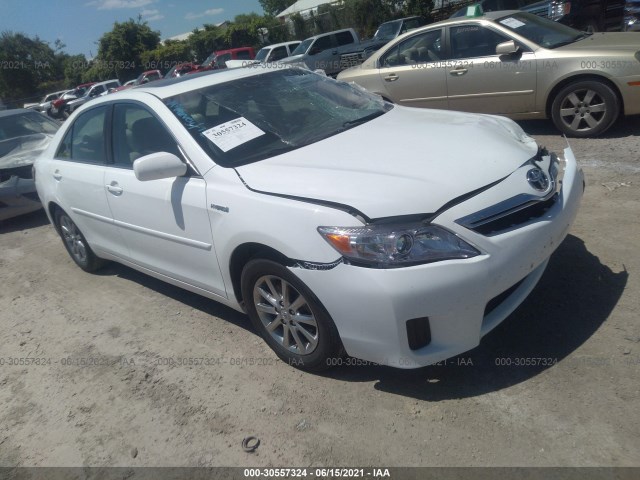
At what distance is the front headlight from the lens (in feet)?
8.15

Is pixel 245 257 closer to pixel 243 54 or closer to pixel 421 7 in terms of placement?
pixel 243 54

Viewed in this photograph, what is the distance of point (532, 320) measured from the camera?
3.19 m

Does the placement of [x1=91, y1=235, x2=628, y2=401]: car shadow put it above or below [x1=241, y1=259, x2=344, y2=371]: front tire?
below

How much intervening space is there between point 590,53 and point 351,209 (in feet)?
15.9

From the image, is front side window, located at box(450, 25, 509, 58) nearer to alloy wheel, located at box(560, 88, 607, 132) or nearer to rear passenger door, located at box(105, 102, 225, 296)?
alloy wheel, located at box(560, 88, 607, 132)

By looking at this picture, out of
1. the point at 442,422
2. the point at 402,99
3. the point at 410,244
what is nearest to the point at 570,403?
the point at 442,422

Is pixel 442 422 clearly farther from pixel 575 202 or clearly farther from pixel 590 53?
pixel 590 53

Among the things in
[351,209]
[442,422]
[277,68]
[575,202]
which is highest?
[277,68]

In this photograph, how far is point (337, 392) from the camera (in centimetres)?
294

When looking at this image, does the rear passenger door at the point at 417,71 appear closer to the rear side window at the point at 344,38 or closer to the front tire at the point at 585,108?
the front tire at the point at 585,108

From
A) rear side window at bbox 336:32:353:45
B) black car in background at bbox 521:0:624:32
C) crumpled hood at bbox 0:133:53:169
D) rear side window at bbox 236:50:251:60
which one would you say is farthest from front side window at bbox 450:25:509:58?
rear side window at bbox 236:50:251:60

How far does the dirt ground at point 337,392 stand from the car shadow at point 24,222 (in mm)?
3563

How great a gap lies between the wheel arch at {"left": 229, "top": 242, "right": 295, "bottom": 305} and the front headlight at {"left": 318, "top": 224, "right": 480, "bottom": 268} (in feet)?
1.35

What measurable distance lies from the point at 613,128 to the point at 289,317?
17.6 ft
